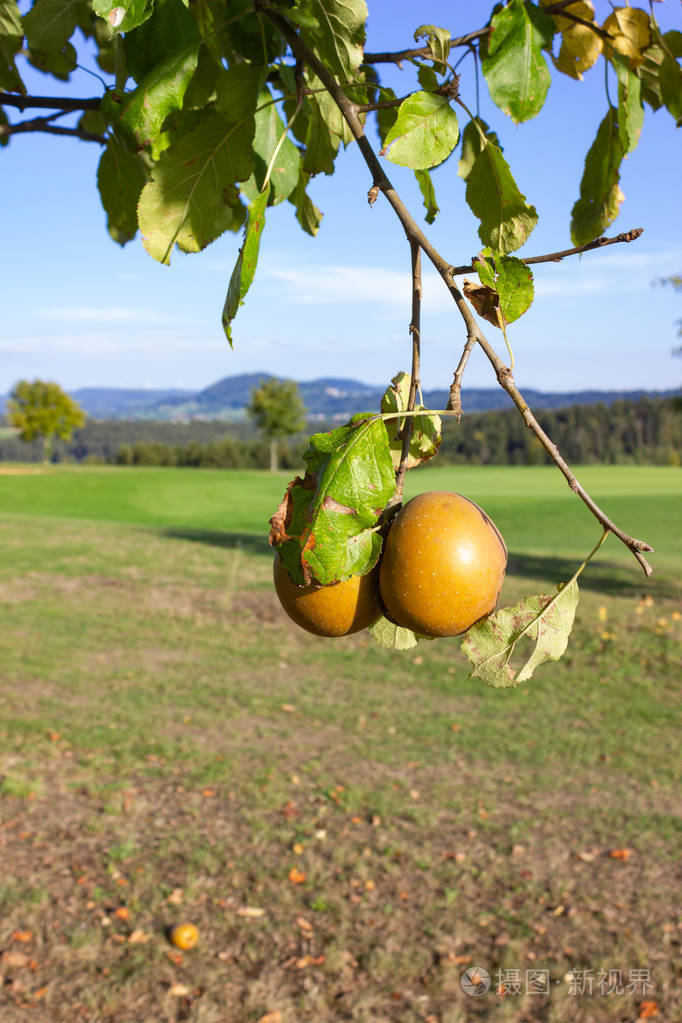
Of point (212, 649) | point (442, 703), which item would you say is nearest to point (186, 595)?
point (212, 649)

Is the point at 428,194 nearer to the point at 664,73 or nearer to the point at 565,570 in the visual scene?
the point at 664,73

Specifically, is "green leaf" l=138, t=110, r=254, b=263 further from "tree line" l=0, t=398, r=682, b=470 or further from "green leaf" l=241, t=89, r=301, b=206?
"tree line" l=0, t=398, r=682, b=470

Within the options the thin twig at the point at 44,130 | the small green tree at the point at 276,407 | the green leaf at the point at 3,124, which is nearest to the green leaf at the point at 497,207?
the thin twig at the point at 44,130

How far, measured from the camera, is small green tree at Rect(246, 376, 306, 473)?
49.3 meters

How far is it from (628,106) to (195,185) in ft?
2.43

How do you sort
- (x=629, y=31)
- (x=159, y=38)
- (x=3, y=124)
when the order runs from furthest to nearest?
1. (x=3, y=124)
2. (x=629, y=31)
3. (x=159, y=38)

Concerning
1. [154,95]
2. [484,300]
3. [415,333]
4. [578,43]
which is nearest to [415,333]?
[415,333]

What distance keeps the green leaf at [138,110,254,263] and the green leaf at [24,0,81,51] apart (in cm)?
39

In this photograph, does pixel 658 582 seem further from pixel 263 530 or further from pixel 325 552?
pixel 325 552

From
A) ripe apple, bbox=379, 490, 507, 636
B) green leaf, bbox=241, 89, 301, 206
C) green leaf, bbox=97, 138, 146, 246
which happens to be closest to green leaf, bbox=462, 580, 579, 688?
ripe apple, bbox=379, 490, 507, 636

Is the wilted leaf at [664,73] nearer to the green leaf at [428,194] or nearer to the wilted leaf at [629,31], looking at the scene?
the wilted leaf at [629,31]

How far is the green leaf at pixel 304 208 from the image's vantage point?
5.74 ft

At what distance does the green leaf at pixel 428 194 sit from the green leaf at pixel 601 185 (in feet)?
0.97

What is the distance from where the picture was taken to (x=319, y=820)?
5352 mm
